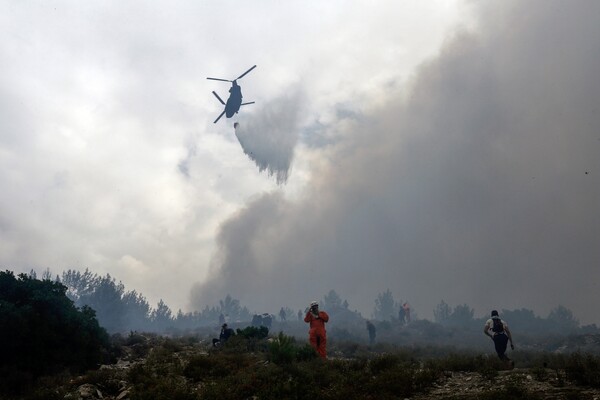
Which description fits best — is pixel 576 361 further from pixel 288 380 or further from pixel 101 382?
pixel 101 382

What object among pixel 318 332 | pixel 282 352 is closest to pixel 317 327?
pixel 318 332

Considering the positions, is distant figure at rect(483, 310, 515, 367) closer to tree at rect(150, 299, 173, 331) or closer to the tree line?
the tree line

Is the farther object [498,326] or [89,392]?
[498,326]

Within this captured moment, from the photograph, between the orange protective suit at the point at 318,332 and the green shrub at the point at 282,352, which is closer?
the green shrub at the point at 282,352

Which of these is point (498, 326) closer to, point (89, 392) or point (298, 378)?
point (298, 378)

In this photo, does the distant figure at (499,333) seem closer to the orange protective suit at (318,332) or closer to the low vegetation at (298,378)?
the low vegetation at (298,378)

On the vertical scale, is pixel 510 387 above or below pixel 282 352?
below

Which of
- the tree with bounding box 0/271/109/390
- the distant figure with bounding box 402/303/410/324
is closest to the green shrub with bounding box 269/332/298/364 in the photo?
the tree with bounding box 0/271/109/390

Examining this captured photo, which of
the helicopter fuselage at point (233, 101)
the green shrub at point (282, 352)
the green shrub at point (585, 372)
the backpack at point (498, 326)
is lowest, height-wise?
the green shrub at point (585, 372)

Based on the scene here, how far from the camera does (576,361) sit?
29.7 feet

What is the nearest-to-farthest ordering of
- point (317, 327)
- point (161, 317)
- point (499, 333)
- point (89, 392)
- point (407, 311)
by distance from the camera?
point (89, 392), point (499, 333), point (317, 327), point (407, 311), point (161, 317)

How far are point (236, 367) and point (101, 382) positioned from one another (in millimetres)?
3466

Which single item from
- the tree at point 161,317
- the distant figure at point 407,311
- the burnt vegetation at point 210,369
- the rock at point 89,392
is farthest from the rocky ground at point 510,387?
the tree at point 161,317

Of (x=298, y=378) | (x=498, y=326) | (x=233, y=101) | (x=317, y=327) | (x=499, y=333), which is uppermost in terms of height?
(x=233, y=101)
